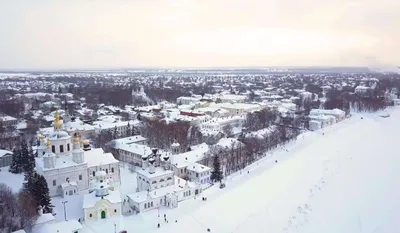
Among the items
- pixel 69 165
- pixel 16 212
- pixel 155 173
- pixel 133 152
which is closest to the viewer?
pixel 16 212

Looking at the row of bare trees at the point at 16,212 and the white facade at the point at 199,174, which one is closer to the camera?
the row of bare trees at the point at 16,212

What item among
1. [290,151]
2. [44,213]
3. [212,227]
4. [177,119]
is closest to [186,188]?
[212,227]

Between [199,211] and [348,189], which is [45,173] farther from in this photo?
[348,189]

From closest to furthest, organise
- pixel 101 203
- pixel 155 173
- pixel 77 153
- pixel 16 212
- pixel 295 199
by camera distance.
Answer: pixel 16 212
pixel 101 203
pixel 295 199
pixel 155 173
pixel 77 153

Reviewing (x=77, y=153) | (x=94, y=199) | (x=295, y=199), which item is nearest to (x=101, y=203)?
(x=94, y=199)

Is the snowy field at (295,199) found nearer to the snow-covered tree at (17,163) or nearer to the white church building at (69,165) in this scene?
the snow-covered tree at (17,163)

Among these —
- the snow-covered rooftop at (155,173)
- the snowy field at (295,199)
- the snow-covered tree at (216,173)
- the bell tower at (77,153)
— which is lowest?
the snowy field at (295,199)

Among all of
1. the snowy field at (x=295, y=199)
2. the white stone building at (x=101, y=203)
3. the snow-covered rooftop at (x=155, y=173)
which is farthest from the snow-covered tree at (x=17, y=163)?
the snow-covered rooftop at (x=155, y=173)

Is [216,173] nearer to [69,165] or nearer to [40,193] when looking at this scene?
[69,165]
